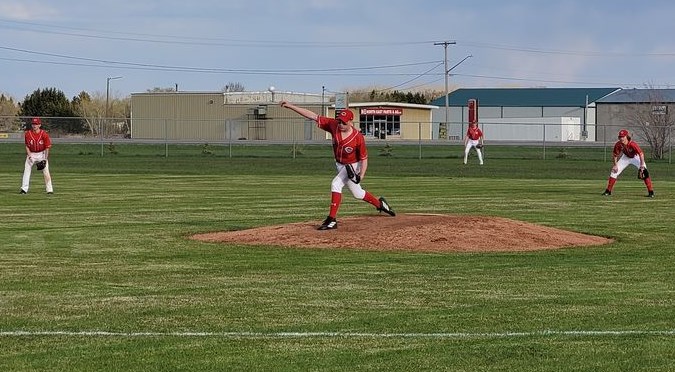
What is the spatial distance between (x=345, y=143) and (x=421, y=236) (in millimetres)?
2070

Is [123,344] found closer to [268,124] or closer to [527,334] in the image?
[527,334]

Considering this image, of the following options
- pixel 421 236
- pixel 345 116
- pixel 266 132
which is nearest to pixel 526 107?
pixel 266 132

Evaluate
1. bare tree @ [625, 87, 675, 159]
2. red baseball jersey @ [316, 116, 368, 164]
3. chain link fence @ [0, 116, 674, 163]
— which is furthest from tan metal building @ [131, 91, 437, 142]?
red baseball jersey @ [316, 116, 368, 164]

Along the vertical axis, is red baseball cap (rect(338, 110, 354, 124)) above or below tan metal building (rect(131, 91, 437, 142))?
below

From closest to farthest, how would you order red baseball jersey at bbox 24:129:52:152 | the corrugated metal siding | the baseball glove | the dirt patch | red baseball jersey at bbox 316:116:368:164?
the dirt patch < red baseball jersey at bbox 316:116:368:164 < the baseball glove < red baseball jersey at bbox 24:129:52:152 < the corrugated metal siding

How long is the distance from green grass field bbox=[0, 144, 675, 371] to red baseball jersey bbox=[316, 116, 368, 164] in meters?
2.31

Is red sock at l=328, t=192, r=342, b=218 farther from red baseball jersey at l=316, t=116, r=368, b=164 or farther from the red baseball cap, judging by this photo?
the red baseball cap

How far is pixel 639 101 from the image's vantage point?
91812mm

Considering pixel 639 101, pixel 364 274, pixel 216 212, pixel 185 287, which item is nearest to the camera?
pixel 185 287

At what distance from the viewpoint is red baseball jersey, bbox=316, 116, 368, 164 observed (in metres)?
16.6

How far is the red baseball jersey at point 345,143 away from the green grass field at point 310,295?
2306mm

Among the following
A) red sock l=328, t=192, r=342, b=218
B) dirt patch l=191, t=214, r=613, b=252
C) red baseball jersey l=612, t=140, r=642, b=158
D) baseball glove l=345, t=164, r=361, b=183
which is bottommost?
dirt patch l=191, t=214, r=613, b=252

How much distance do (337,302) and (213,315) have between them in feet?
4.36

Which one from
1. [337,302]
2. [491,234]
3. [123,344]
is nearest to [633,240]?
[491,234]
